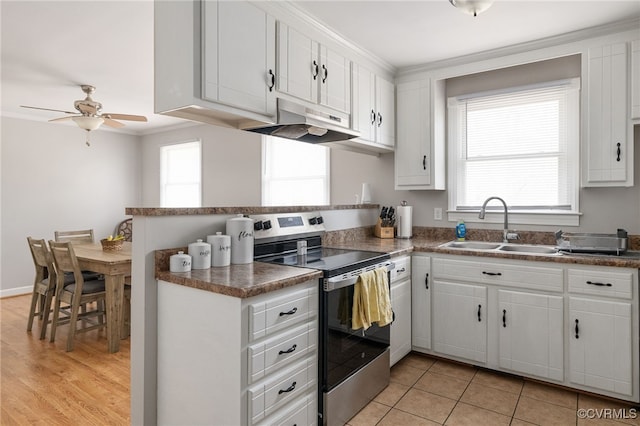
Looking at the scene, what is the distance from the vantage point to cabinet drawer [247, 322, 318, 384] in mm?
1604

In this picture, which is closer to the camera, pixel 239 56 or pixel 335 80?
pixel 239 56

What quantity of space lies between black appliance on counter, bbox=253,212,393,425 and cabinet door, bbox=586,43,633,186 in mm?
1636

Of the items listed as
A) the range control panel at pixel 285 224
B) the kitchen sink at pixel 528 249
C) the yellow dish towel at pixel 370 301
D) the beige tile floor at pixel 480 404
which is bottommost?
the beige tile floor at pixel 480 404

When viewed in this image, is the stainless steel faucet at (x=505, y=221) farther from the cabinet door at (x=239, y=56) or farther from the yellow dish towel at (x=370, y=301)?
the cabinet door at (x=239, y=56)

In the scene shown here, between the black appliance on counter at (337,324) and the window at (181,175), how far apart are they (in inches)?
154

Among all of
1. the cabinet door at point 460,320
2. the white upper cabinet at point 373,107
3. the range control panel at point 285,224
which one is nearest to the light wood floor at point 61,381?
the range control panel at point 285,224

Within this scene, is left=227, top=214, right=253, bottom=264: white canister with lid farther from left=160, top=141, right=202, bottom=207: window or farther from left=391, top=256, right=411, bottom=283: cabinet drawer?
left=160, top=141, right=202, bottom=207: window

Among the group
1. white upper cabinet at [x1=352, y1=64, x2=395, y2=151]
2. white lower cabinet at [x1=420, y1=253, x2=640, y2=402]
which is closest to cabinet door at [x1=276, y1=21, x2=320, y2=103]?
white upper cabinet at [x1=352, y1=64, x2=395, y2=151]

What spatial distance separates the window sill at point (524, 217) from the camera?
2979 mm

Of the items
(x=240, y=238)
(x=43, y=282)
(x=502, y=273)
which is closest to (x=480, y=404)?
(x=502, y=273)

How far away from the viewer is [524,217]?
316 cm

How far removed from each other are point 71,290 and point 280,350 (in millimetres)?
2705

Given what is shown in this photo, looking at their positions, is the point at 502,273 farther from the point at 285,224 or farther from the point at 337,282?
the point at 285,224

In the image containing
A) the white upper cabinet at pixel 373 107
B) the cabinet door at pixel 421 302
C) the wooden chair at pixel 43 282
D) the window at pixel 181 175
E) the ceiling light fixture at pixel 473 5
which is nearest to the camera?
the ceiling light fixture at pixel 473 5
